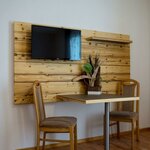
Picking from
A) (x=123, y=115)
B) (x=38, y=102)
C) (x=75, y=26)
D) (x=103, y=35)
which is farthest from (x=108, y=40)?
(x=38, y=102)

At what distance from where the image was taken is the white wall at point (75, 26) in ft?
9.41

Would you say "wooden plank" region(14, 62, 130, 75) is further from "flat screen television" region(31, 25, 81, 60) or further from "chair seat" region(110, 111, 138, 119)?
"chair seat" region(110, 111, 138, 119)

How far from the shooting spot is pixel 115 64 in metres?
3.69

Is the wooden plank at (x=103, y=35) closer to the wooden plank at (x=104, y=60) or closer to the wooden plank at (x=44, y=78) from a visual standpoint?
the wooden plank at (x=104, y=60)

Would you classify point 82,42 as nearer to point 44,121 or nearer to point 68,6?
point 68,6

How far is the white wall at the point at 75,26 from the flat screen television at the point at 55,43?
0.17m

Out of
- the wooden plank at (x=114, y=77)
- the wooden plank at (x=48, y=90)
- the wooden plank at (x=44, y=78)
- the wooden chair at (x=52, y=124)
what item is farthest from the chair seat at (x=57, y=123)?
the wooden plank at (x=114, y=77)

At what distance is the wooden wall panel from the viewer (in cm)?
292

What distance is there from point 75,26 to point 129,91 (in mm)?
1372

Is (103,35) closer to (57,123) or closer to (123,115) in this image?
(123,115)

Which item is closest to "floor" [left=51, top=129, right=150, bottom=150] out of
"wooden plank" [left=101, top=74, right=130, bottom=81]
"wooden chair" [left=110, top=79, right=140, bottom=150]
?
"wooden chair" [left=110, top=79, right=140, bottom=150]

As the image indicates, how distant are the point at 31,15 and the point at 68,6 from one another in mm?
623

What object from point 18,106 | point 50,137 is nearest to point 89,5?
point 18,106

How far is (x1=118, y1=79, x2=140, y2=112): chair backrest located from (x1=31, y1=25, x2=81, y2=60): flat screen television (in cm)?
96
